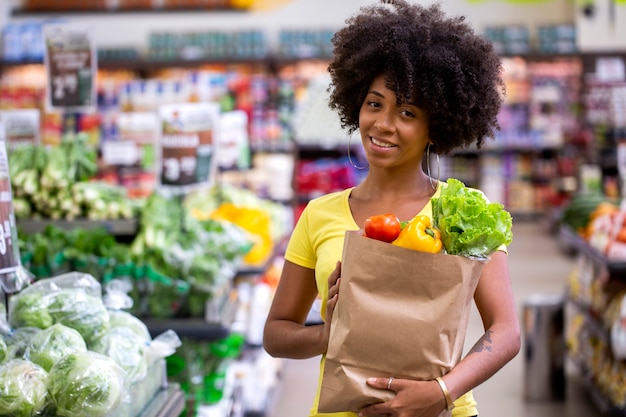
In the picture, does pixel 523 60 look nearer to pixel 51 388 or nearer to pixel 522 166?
pixel 522 166

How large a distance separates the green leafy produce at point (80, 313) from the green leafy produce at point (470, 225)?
107 cm

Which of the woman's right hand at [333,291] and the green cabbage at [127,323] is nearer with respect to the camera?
the woman's right hand at [333,291]

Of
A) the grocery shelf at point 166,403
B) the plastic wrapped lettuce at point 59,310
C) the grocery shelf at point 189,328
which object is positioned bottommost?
the grocery shelf at point 189,328

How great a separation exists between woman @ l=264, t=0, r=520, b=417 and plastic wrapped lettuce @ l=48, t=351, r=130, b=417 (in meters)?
0.37

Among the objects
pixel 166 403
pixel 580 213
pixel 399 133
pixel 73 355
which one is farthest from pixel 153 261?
pixel 580 213

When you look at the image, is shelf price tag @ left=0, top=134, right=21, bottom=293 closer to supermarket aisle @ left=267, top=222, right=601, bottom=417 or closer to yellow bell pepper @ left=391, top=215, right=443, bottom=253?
yellow bell pepper @ left=391, top=215, right=443, bottom=253

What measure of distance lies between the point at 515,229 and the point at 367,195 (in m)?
11.2

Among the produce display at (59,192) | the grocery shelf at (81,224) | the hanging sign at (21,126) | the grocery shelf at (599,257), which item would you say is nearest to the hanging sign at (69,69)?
the hanging sign at (21,126)

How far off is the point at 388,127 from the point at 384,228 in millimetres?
309

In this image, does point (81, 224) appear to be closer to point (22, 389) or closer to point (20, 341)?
point (20, 341)

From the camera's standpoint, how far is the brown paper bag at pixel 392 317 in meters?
1.61

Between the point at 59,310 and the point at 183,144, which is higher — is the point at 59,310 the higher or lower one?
the lower one

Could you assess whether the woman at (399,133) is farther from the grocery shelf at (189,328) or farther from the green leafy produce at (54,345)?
the grocery shelf at (189,328)

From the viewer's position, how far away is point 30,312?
2.30 meters
